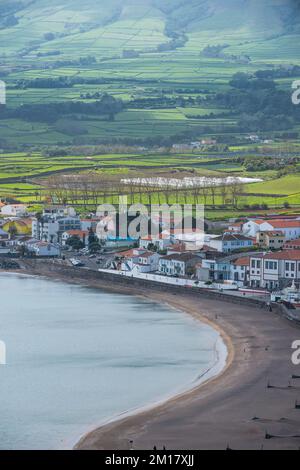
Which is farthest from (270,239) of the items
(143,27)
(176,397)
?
(143,27)

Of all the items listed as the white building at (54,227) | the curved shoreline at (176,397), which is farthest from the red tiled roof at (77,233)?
the curved shoreline at (176,397)

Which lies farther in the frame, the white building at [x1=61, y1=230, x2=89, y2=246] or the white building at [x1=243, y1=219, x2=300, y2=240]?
the white building at [x1=61, y1=230, x2=89, y2=246]

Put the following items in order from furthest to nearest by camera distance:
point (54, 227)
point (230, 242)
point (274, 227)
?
point (54, 227)
point (274, 227)
point (230, 242)

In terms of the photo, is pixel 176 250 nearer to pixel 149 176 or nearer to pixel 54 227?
pixel 54 227

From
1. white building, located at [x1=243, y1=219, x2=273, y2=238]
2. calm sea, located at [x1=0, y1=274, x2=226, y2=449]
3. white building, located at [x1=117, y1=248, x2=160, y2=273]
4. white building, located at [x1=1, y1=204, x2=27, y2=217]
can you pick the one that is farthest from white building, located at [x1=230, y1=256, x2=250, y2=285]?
white building, located at [x1=1, y1=204, x2=27, y2=217]

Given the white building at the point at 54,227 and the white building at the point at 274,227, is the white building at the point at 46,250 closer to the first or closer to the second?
the white building at the point at 54,227

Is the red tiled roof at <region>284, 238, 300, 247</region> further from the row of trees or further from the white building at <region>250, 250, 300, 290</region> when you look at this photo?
the row of trees
